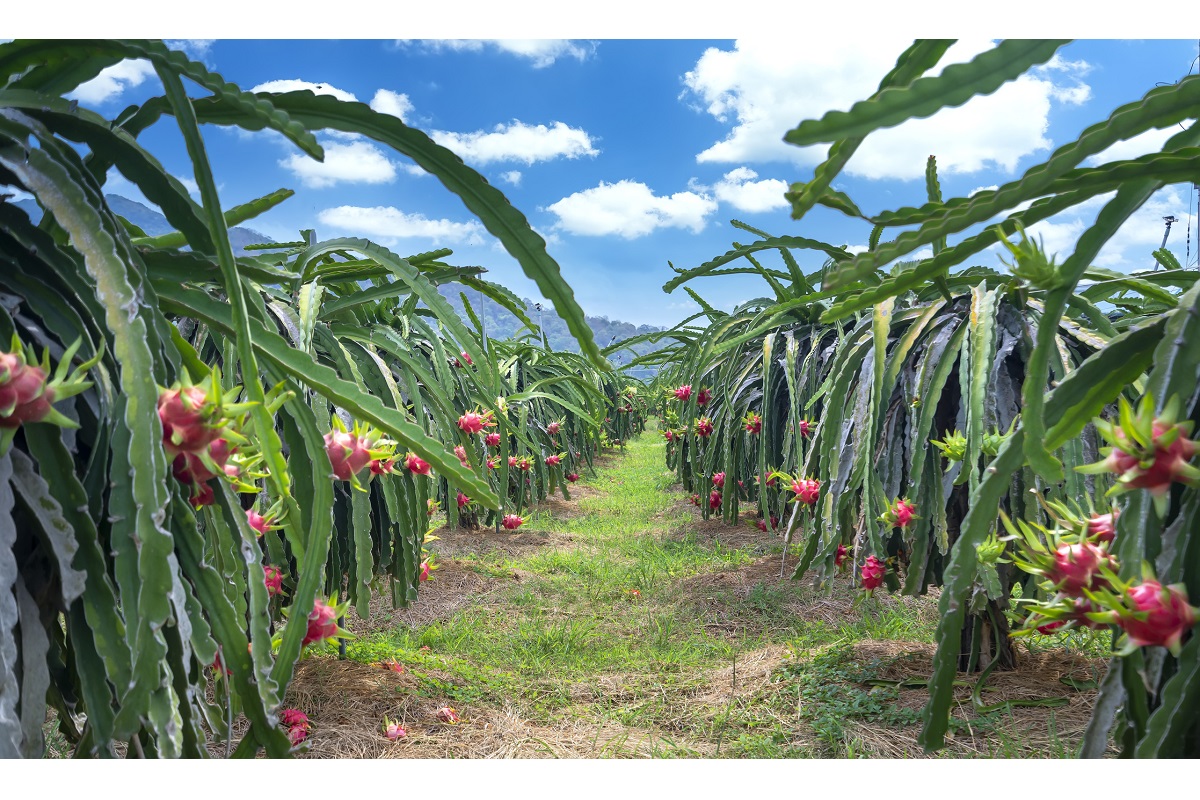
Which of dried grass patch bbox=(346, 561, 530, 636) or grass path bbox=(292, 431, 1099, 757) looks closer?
grass path bbox=(292, 431, 1099, 757)

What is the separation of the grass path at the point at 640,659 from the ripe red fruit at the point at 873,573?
0.30 m

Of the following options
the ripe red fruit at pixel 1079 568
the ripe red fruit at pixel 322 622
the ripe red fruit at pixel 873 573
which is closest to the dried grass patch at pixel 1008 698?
the ripe red fruit at pixel 873 573

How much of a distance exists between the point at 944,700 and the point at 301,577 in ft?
2.48

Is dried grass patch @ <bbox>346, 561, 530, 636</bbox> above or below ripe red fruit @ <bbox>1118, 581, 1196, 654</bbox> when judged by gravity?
below

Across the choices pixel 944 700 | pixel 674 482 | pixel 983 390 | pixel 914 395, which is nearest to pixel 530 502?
pixel 674 482

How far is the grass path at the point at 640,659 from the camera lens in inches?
69.8

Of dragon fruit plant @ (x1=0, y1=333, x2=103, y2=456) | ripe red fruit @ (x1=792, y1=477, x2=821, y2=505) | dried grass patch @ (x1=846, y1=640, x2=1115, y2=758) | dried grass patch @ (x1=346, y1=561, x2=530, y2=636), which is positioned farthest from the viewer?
dried grass patch @ (x1=346, y1=561, x2=530, y2=636)

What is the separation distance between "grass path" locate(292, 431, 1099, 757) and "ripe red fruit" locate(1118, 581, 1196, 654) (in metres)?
0.96

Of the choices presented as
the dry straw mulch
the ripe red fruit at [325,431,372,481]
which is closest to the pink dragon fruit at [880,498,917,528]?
the dry straw mulch

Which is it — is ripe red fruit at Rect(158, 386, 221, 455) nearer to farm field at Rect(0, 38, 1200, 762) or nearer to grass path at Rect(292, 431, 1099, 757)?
farm field at Rect(0, 38, 1200, 762)

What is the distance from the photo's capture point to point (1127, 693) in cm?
67

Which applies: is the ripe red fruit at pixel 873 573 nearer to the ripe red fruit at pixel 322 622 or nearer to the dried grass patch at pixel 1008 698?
the dried grass patch at pixel 1008 698

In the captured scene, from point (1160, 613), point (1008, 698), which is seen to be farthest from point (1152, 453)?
point (1008, 698)

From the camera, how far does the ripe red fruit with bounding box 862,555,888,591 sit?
1.80m
